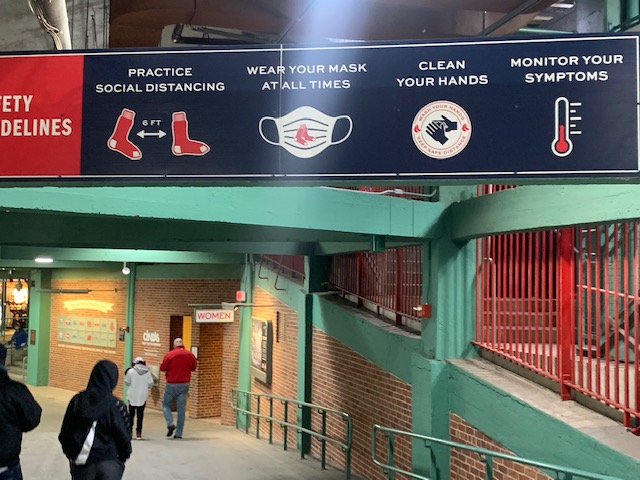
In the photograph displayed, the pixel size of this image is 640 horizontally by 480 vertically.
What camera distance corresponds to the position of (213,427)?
Answer: 15.3 m

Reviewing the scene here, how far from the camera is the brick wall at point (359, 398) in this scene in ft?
29.5

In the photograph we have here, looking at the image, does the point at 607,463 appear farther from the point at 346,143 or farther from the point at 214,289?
the point at 214,289

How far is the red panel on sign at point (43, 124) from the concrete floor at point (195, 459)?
22.1ft

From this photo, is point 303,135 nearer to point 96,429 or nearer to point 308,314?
point 96,429

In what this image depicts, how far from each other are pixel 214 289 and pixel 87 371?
221 inches

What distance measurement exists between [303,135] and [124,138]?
35.2 inches

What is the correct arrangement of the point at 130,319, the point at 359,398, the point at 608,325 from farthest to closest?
the point at 130,319 → the point at 359,398 → the point at 608,325

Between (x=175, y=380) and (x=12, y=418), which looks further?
(x=175, y=380)

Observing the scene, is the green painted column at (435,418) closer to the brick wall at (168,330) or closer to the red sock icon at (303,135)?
the red sock icon at (303,135)

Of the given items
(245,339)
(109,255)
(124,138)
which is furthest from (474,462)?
(245,339)

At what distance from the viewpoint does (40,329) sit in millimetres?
21000

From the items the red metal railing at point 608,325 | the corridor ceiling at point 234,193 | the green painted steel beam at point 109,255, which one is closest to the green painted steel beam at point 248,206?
the corridor ceiling at point 234,193

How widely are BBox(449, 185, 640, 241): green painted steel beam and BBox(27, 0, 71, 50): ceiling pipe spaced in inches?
153

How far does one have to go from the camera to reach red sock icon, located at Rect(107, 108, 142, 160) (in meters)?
3.67
